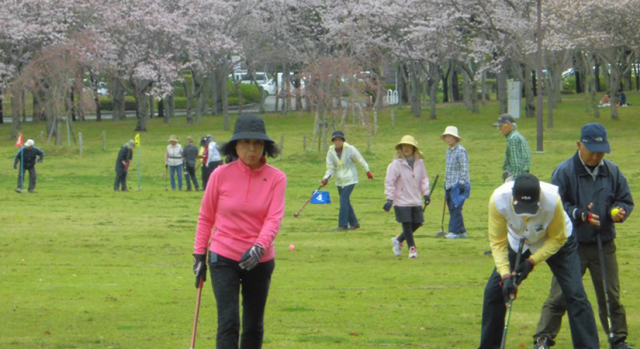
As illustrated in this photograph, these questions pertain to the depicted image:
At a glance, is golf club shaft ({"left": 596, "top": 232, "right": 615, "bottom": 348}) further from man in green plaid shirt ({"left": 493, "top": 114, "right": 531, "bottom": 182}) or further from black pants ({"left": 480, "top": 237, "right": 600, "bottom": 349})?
man in green plaid shirt ({"left": 493, "top": 114, "right": 531, "bottom": 182})

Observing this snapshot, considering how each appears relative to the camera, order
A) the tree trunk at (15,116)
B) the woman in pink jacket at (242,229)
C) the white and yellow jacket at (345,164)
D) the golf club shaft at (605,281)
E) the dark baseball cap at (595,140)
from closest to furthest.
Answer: the woman in pink jacket at (242,229) → the dark baseball cap at (595,140) → the golf club shaft at (605,281) → the white and yellow jacket at (345,164) → the tree trunk at (15,116)

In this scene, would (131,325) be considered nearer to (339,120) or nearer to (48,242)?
(48,242)

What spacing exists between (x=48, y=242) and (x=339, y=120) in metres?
29.2

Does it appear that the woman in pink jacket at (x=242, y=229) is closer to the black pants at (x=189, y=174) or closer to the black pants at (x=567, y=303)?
the black pants at (x=567, y=303)


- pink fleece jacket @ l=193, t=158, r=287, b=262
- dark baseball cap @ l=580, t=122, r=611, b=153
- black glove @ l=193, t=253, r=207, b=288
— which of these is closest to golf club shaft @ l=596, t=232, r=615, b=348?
dark baseball cap @ l=580, t=122, r=611, b=153

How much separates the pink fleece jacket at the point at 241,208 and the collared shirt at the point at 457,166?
9.02 metres

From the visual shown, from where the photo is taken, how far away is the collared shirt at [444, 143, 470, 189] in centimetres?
1553

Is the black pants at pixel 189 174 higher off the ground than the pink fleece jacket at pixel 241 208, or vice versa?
the pink fleece jacket at pixel 241 208

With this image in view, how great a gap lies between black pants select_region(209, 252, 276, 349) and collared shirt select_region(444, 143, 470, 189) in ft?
29.4

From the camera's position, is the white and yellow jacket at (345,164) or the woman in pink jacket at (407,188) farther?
the white and yellow jacket at (345,164)

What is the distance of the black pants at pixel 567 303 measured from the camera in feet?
23.0

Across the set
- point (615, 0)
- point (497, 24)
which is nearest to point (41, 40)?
point (497, 24)

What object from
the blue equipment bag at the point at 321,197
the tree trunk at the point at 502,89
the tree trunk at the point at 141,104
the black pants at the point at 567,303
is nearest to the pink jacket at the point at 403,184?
the blue equipment bag at the point at 321,197

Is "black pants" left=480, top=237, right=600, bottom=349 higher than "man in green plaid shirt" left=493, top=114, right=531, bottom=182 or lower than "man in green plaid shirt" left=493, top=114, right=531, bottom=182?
lower
